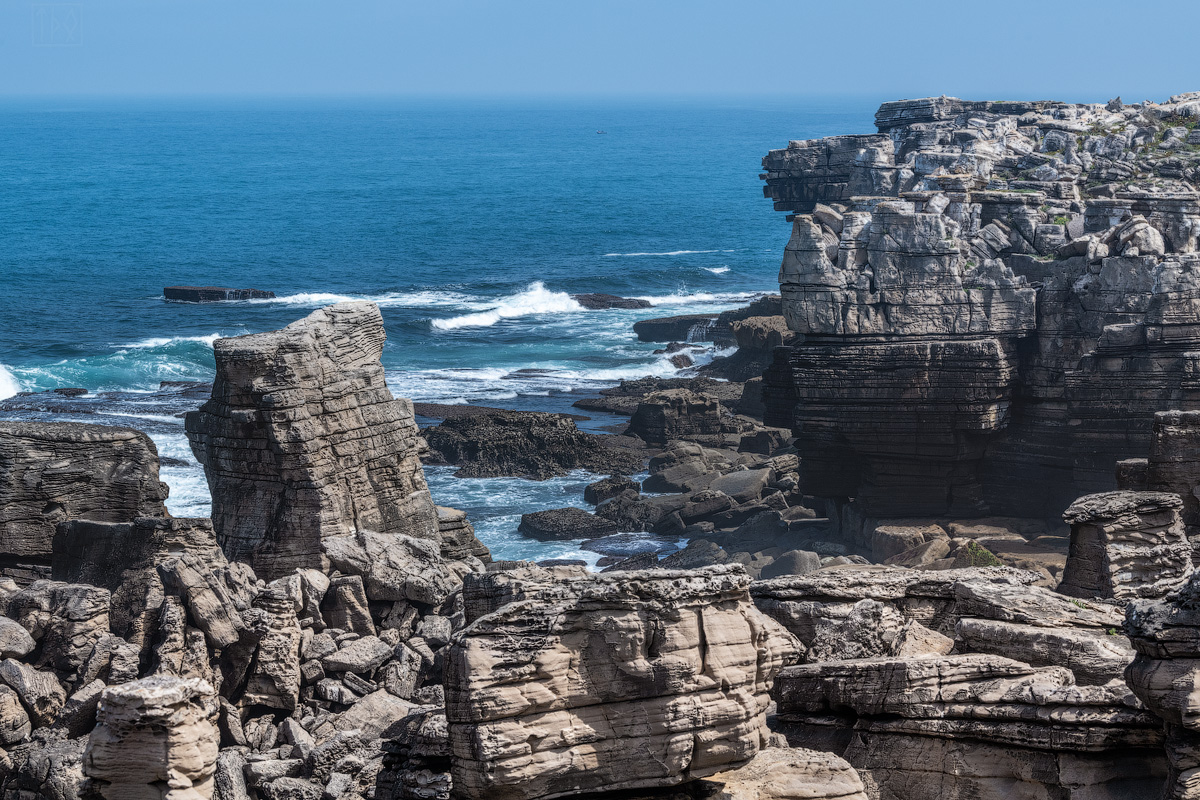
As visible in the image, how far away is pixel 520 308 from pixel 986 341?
52159 millimetres

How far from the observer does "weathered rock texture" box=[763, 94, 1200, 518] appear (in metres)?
31.8

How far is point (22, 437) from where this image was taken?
17562mm

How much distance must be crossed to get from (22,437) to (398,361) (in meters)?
48.0

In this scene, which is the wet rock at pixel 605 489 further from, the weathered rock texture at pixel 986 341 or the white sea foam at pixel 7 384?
the white sea foam at pixel 7 384

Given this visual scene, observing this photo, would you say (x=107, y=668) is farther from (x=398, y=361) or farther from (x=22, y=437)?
(x=398, y=361)

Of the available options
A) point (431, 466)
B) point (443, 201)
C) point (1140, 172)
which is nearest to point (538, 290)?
point (431, 466)

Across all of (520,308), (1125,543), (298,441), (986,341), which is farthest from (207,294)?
(1125,543)

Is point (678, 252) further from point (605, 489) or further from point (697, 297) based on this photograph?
point (605, 489)

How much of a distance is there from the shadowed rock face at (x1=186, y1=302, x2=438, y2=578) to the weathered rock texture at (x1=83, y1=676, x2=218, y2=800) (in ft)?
24.4

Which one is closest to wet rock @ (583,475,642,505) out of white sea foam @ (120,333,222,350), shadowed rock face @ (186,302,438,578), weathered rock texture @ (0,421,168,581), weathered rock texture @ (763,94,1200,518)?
weathered rock texture @ (763,94,1200,518)

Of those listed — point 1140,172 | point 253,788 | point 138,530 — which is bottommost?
point 253,788

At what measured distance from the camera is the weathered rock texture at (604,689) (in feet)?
32.4

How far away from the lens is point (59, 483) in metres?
17.5

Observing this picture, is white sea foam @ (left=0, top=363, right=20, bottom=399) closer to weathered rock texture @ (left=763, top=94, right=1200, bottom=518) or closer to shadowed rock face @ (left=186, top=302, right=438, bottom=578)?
weathered rock texture @ (left=763, top=94, right=1200, bottom=518)
